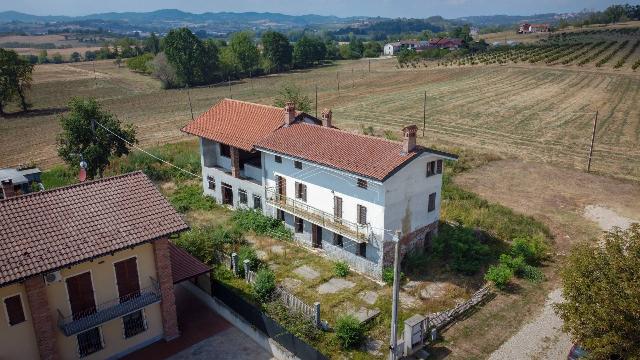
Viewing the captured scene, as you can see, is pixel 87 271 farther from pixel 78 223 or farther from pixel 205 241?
pixel 205 241

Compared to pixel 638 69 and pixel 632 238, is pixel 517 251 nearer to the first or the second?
pixel 632 238

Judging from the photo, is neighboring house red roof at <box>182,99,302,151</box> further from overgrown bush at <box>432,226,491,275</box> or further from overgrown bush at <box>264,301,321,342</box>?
overgrown bush at <box>432,226,491,275</box>

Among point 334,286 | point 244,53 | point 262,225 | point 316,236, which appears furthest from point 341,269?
point 244,53

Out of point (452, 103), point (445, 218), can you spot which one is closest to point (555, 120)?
point (452, 103)

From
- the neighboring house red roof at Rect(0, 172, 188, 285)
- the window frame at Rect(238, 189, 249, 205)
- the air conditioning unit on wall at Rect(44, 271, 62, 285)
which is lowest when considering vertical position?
the window frame at Rect(238, 189, 249, 205)

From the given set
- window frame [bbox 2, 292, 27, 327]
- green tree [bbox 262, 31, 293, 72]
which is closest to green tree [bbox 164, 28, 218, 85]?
green tree [bbox 262, 31, 293, 72]

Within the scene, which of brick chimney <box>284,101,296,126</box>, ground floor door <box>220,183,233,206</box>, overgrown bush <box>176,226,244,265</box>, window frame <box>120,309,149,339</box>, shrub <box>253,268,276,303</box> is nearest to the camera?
window frame <box>120,309,149,339</box>
